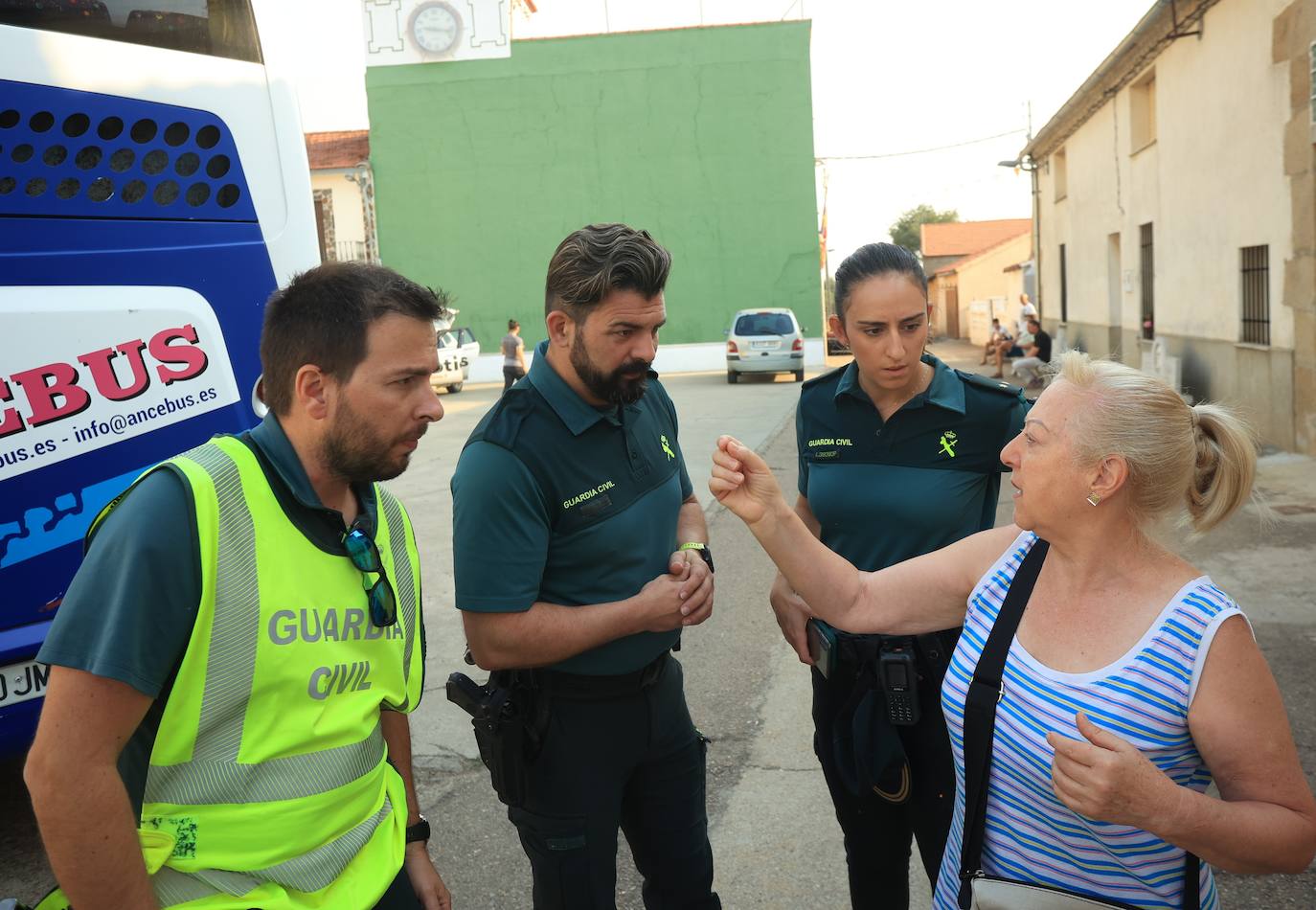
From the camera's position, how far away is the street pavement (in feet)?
11.2

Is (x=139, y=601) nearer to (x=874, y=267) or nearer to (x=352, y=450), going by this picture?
(x=352, y=450)

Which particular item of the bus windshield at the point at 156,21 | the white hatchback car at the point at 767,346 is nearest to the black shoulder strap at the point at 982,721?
the bus windshield at the point at 156,21

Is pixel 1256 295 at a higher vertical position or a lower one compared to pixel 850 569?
higher

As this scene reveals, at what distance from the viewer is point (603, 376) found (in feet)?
7.90

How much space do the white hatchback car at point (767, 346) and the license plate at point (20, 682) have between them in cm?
2069

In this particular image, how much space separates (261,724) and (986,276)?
50.4m

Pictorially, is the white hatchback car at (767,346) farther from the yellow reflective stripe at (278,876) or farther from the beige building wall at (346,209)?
the yellow reflective stripe at (278,876)

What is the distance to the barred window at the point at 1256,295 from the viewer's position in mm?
12008

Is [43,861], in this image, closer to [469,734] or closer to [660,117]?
[469,734]

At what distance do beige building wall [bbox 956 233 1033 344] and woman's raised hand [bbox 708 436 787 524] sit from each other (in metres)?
43.9

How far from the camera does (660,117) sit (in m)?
30.3

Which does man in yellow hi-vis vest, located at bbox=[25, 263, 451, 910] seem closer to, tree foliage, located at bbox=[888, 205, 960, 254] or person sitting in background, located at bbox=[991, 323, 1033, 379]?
person sitting in background, located at bbox=[991, 323, 1033, 379]

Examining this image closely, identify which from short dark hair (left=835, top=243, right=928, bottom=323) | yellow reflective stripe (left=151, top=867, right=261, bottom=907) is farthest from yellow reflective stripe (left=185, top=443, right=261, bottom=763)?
short dark hair (left=835, top=243, right=928, bottom=323)

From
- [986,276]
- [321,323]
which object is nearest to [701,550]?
[321,323]
